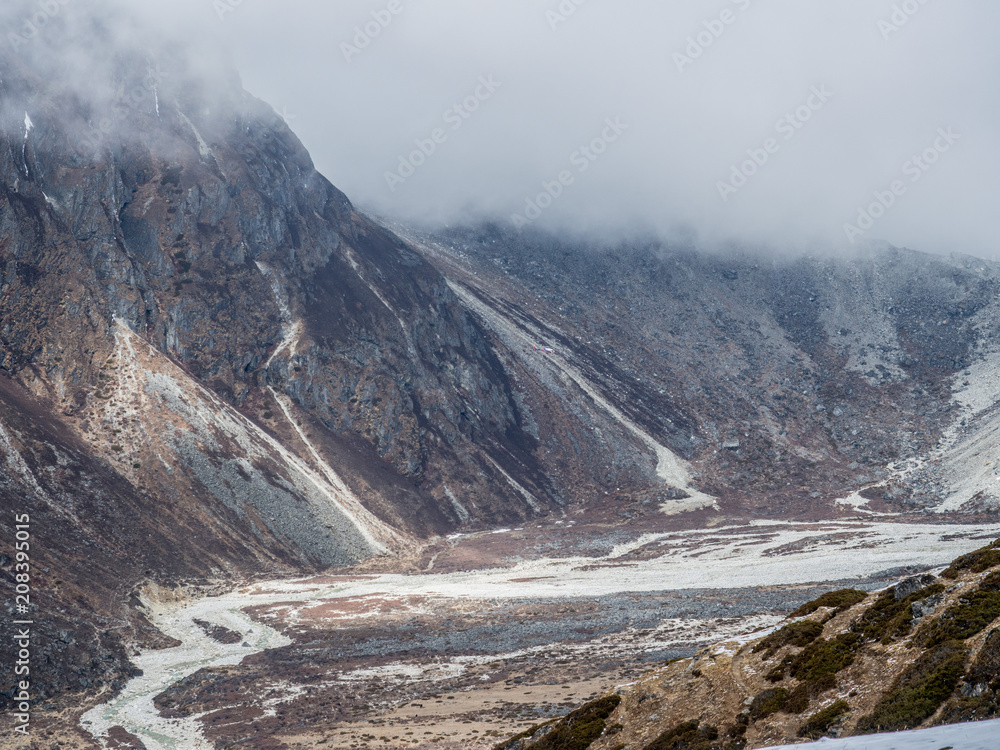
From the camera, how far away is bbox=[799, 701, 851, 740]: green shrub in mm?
15633

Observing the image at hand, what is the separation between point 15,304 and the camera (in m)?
91.1

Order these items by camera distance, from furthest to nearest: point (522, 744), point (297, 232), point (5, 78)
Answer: point (297, 232), point (5, 78), point (522, 744)

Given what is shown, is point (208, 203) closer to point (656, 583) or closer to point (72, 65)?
point (72, 65)

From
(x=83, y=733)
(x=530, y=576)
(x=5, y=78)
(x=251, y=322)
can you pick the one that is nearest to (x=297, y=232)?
(x=251, y=322)

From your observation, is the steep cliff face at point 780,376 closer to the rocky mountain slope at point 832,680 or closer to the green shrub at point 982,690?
the rocky mountain slope at point 832,680

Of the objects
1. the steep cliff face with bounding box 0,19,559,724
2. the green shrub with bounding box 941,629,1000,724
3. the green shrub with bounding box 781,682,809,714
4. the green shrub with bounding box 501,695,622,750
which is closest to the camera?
the green shrub with bounding box 941,629,1000,724

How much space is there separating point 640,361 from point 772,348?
124 ft

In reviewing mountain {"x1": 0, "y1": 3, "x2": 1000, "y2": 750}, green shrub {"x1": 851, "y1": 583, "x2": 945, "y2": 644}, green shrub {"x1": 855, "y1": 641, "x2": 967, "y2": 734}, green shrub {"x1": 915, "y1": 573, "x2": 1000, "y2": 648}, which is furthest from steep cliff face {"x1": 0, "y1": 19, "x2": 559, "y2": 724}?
green shrub {"x1": 915, "y1": 573, "x2": 1000, "y2": 648}

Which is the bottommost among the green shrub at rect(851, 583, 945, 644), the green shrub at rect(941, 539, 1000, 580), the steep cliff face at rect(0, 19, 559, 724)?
the green shrub at rect(851, 583, 945, 644)

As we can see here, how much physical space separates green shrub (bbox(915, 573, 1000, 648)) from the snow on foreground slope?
137 inches

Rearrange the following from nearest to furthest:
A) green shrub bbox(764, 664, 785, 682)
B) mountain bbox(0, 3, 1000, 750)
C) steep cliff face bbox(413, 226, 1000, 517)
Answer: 1. green shrub bbox(764, 664, 785, 682)
2. mountain bbox(0, 3, 1000, 750)
3. steep cliff face bbox(413, 226, 1000, 517)

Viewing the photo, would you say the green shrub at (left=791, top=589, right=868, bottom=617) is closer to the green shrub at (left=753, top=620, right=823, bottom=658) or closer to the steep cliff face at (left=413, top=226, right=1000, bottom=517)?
the green shrub at (left=753, top=620, right=823, bottom=658)

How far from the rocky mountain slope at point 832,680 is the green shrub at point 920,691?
3 cm
